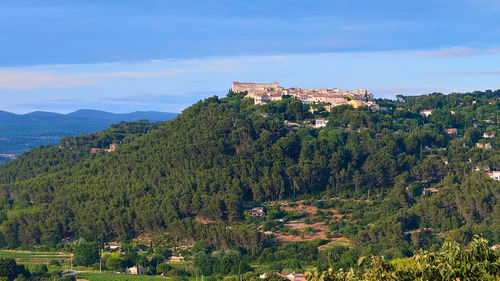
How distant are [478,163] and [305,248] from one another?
1679 cm

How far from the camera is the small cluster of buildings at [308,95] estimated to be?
210 ft

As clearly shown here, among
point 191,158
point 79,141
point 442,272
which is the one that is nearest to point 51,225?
point 191,158

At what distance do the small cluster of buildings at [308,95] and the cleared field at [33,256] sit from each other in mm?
28836

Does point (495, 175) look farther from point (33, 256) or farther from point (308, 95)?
point (33, 256)

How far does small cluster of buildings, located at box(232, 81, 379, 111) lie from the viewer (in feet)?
210

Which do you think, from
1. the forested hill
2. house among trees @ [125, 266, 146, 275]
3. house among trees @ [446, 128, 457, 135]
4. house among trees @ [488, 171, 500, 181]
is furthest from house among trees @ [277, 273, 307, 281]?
house among trees @ [446, 128, 457, 135]

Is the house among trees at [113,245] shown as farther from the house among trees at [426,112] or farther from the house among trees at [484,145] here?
the house among trees at [426,112]

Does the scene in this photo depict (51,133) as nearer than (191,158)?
No

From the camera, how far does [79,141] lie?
66.6 m

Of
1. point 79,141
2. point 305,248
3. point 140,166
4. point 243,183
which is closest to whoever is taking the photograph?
point 305,248

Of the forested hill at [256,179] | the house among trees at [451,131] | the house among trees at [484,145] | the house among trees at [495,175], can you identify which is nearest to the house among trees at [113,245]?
the forested hill at [256,179]

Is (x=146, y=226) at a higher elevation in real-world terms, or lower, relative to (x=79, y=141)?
lower

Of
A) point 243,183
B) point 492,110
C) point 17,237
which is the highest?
point 492,110

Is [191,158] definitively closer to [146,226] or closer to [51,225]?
[146,226]
